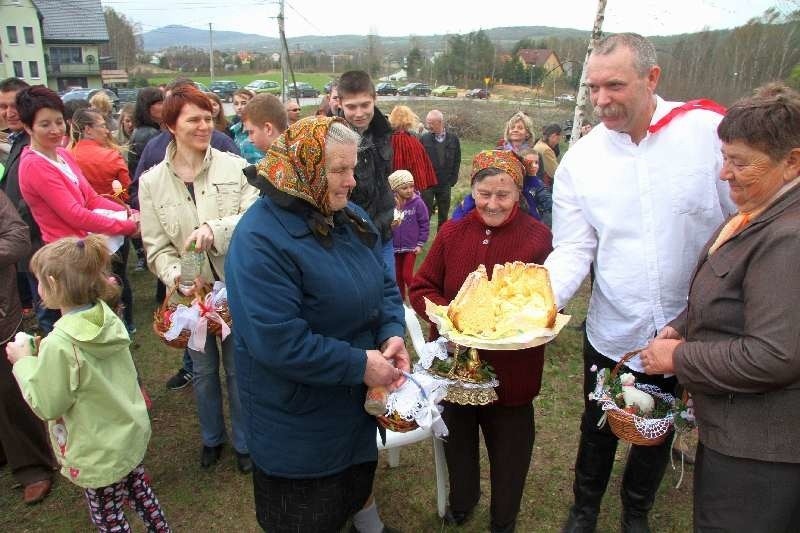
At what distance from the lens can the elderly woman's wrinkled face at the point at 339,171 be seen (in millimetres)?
1937

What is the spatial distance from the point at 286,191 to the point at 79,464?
5.32 feet

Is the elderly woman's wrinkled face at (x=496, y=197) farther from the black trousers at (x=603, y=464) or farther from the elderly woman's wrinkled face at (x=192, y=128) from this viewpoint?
the elderly woman's wrinkled face at (x=192, y=128)

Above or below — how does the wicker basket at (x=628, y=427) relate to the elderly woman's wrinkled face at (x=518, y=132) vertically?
below

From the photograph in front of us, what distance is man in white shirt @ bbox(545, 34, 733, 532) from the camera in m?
2.38

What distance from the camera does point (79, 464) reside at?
2.42 meters

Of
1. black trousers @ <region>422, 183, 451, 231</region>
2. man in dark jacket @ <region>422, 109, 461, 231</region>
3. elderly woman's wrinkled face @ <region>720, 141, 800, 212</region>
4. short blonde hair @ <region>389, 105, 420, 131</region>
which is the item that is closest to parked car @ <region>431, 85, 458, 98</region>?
man in dark jacket @ <region>422, 109, 461, 231</region>

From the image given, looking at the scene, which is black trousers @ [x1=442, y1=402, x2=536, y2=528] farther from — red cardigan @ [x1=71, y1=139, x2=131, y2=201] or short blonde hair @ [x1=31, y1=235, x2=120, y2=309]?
red cardigan @ [x1=71, y1=139, x2=131, y2=201]

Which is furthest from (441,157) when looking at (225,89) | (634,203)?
(225,89)

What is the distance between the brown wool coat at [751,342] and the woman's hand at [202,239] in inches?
91.2

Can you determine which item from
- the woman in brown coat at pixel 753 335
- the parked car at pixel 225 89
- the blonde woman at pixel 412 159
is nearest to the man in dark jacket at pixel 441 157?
the blonde woman at pixel 412 159

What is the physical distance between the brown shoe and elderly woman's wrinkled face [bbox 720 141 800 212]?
3.95 meters

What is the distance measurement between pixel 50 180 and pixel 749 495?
4.03 metres

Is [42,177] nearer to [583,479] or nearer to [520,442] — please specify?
[520,442]

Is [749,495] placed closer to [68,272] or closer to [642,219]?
Answer: [642,219]
